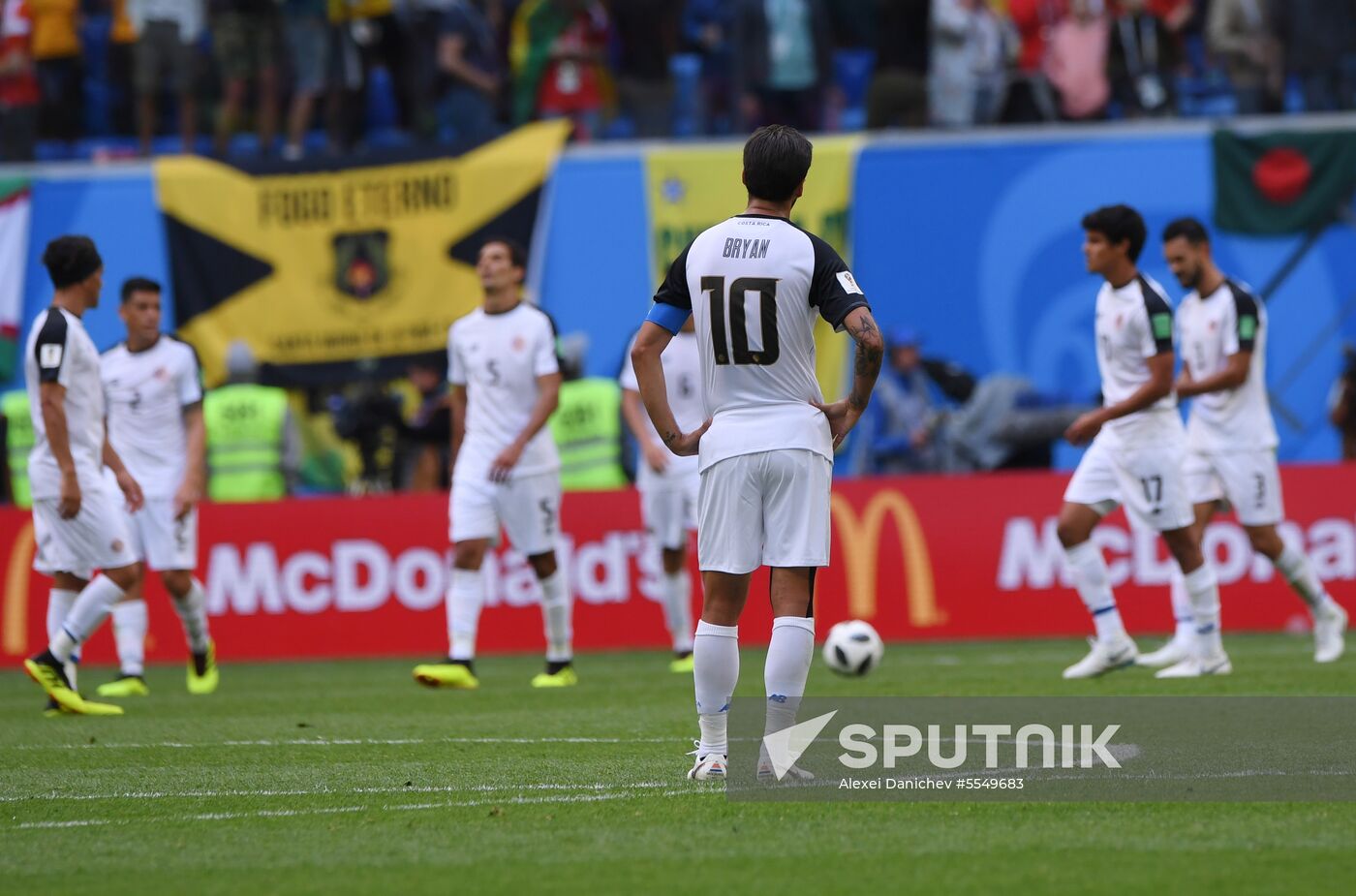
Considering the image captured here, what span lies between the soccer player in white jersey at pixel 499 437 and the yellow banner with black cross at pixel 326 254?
7.65 m

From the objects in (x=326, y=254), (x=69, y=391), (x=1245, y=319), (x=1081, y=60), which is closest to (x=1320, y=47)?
(x=1081, y=60)

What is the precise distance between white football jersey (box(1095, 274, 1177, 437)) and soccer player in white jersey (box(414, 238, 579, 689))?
10.6 ft

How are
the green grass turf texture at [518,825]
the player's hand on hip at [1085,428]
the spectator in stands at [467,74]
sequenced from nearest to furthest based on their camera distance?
the green grass turf texture at [518,825] → the player's hand on hip at [1085,428] → the spectator in stands at [467,74]

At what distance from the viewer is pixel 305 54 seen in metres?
20.4

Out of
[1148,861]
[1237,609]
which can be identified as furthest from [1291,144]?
[1148,861]

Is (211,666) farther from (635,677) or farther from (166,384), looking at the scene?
(635,677)

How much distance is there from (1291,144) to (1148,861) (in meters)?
14.6

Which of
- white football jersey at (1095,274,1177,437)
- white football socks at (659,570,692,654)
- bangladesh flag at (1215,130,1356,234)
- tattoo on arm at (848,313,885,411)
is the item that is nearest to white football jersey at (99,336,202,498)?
white football socks at (659,570,692,654)

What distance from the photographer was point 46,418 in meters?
10.3

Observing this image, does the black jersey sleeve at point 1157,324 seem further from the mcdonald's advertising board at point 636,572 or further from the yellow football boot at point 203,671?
the yellow football boot at point 203,671

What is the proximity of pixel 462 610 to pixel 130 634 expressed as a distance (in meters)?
2.31

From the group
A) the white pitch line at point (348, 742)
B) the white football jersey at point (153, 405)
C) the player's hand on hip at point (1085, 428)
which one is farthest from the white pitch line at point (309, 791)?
the white football jersey at point (153, 405)

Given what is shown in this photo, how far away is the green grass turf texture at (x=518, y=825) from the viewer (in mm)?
5203

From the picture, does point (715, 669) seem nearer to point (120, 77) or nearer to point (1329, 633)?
→ point (1329, 633)
